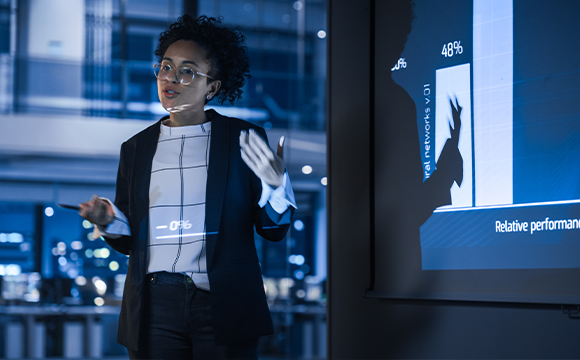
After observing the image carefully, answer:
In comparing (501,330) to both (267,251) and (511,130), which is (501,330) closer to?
(511,130)

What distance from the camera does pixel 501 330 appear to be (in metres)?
1.35

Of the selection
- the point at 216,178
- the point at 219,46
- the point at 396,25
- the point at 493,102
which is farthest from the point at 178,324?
the point at 396,25

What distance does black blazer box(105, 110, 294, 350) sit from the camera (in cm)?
119

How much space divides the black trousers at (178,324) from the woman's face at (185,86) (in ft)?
1.27

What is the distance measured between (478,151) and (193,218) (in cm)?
72

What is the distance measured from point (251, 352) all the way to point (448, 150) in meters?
0.72

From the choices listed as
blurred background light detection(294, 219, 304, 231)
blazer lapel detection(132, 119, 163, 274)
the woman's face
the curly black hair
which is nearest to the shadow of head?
the curly black hair

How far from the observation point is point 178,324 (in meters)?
1.18

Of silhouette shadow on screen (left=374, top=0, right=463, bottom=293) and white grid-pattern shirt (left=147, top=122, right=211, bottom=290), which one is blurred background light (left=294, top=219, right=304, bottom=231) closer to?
silhouette shadow on screen (left=374, top=0, right=463, bottom=293)

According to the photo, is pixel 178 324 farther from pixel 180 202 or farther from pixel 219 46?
pixel 219 46

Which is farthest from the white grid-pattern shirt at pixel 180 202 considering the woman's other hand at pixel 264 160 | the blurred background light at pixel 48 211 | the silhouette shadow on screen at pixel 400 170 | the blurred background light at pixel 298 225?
the blurred background light at pixel 48 211

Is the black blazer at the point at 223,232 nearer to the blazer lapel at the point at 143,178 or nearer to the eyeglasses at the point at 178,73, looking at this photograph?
the blazer lapel at the point at 143,178

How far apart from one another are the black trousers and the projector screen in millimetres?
600

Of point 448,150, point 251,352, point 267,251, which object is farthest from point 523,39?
point 267,251
